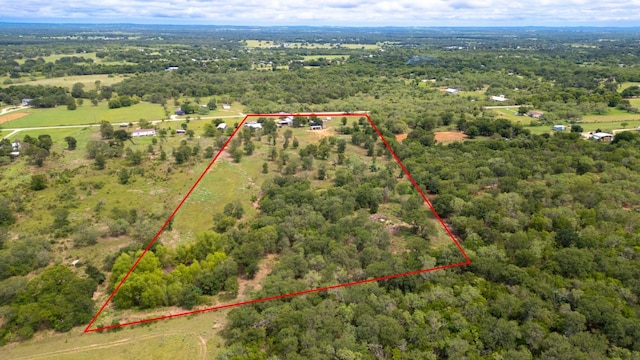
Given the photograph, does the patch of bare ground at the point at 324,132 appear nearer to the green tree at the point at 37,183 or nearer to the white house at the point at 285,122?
the white house at the point at 285,122

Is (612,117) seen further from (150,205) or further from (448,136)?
(150,205)

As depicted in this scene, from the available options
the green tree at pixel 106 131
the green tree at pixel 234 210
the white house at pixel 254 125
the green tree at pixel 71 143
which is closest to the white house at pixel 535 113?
the white house at pixel 254 125

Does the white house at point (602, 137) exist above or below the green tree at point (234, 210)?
above

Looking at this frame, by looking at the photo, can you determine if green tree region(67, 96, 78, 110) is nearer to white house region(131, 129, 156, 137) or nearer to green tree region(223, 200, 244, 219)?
white house region(131, 129, 156, 137)

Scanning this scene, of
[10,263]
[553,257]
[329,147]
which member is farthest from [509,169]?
[10,263]

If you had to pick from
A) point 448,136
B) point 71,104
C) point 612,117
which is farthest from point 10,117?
point 612,117
